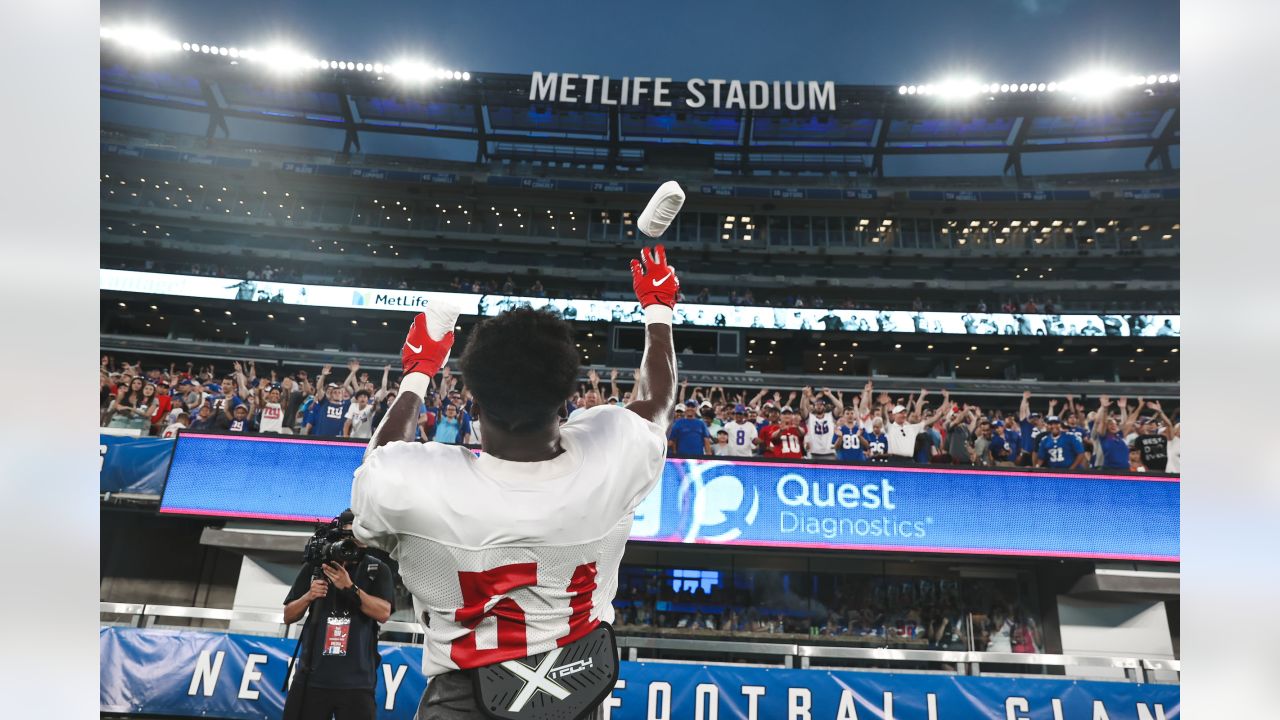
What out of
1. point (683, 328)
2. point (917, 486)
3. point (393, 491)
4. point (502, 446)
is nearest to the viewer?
point (393, 491)

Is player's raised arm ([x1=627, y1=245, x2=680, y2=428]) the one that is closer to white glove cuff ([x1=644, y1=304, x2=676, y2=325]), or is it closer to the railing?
white glove cuff ([x1=644, y1=304, x2=676, y2=325])

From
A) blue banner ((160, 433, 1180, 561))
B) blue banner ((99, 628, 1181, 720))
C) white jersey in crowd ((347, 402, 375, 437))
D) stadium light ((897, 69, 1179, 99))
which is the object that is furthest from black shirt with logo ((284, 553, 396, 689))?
stadium light ((897, 69, 1179, 99))

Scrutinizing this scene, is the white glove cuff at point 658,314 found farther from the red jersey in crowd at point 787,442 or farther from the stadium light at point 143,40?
the stadium light at point 143,40

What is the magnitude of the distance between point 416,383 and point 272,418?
1113 centimetres

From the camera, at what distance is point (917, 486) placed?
10.4 meters

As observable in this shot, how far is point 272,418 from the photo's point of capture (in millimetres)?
12750

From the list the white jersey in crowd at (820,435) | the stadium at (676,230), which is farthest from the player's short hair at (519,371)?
the stadium at (676,230)

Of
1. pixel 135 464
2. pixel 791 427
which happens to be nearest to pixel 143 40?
pixel 135 464

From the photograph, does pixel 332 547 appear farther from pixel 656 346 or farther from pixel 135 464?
pixel 135 464

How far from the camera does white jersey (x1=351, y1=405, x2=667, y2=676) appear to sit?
2.20 meters
